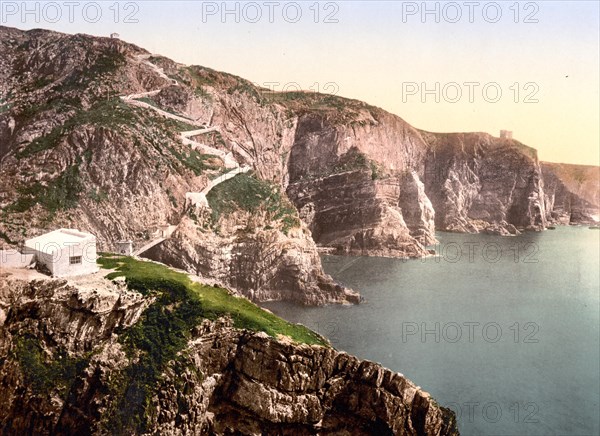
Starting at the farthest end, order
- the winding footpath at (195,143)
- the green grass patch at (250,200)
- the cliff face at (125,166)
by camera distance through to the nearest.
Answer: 1. the green grass patch at (250,200)
2. the winding footpath at (195,143)
3. the cliff face at (125,166)

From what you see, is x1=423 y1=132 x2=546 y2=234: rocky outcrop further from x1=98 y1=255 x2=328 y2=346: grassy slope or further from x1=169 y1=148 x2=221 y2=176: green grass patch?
x1=98 y1=255 x2=328 y2=346: grassy slope

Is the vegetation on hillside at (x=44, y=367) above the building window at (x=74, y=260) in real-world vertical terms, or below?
below

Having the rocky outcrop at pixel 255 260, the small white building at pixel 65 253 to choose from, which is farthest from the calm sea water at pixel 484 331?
the small white building at pixel 65 253

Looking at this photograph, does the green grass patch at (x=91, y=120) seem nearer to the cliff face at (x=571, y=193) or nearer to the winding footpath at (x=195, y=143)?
the winding footpath at (x=195, y=143)

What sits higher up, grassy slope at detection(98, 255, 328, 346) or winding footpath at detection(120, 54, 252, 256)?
winding footpath at detection(120, 54, 252, 256)

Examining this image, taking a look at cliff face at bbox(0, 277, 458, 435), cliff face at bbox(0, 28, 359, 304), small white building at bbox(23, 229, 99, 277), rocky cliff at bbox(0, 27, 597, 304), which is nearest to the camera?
cliff face at bbox(0, 277, 458, 435)

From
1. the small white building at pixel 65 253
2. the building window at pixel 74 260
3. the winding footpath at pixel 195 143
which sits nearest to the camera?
the small white building at pixel 65 253

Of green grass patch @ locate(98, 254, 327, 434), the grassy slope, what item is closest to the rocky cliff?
the grassy slope
